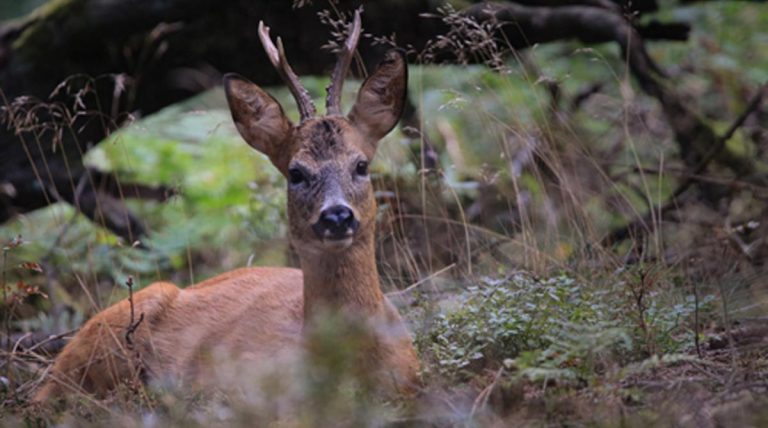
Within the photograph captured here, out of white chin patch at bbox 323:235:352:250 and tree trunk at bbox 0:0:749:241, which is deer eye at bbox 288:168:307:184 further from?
tree trunk at bbox 0:0:749:241

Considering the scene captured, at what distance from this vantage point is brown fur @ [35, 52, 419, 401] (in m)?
4.61

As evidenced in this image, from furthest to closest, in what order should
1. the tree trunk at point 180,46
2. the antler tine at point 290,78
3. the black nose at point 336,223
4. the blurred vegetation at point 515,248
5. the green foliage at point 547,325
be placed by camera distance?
the tree trunk at point 180,46, the antler tine at point 290,78, the black nose at point 336,223, the green foliage at point 547,325, the blurred vegetation at point 515,248

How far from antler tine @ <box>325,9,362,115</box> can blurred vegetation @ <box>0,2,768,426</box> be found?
1.63 feet

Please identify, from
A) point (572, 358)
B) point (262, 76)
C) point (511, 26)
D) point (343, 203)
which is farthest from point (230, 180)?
point (572, 358)

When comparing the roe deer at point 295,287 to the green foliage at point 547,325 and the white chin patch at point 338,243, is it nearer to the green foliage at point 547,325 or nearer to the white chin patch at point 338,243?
the white chin patch at point 338,243

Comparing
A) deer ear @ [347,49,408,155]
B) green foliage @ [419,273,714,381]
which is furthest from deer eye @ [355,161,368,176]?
green foliage @ [419,273,714,381]

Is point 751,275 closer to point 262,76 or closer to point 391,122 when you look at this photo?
point 391,122

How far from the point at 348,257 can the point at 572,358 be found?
1.20 m

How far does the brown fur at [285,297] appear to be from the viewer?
4609 millimetres

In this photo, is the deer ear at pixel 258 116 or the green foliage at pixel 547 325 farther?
the deer ear at pixel 258 116

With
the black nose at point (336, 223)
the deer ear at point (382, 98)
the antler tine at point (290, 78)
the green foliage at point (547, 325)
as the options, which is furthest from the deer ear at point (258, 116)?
the green foliage at point (547, 325)

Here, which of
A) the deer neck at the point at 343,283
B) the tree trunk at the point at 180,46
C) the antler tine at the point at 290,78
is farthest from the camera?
the tree trunk at the point at 180,46

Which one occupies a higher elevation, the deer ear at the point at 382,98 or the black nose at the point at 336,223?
the deer ear at the point at 382,98

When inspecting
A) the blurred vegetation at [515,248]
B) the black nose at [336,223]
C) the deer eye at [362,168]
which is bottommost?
the blurred vegetation at [515,248]
